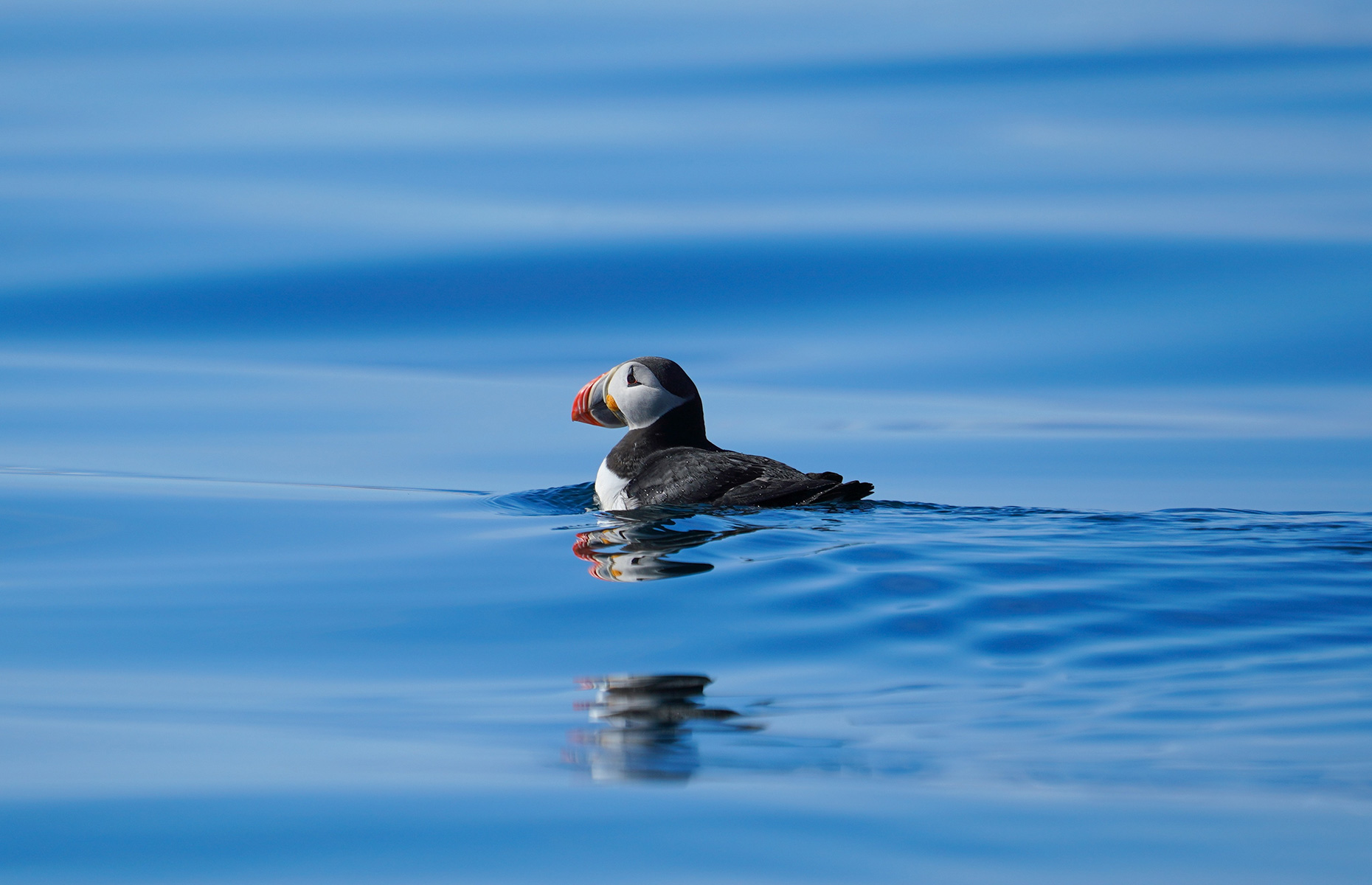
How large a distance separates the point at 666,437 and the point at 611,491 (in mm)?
460

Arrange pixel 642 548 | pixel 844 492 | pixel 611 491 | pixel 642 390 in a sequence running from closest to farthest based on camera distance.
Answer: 1. pixel 642 548
2. pixel 844 492
3. pixel 611 491
4. pixel 642 390

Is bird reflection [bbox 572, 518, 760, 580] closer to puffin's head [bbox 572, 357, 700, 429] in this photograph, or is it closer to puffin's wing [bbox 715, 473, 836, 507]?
puffin's wing [bbox 715, 473, 836, 507]

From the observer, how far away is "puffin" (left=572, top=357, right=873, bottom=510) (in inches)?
224

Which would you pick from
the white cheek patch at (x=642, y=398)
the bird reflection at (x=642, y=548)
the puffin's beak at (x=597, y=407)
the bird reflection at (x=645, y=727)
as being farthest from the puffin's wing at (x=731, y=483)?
the bird reflection at (x=645, y=727)

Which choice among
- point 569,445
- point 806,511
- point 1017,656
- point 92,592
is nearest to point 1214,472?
point 806,511

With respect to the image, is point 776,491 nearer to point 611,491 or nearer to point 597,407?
point 611,491

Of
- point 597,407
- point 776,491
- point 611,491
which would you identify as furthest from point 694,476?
point 597,407

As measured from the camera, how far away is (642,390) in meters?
6.79

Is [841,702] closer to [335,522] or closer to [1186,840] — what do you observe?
Result: [1186,840]

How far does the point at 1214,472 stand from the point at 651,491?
116 inches

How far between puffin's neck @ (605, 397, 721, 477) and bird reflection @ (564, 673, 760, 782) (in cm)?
329

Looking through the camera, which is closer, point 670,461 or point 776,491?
point 776,491

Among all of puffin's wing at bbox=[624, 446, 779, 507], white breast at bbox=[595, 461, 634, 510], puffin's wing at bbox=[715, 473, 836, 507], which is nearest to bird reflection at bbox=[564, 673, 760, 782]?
puffin's wing at bbox=[715, 473, 836, 507]

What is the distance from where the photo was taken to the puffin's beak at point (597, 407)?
22.8 feet
